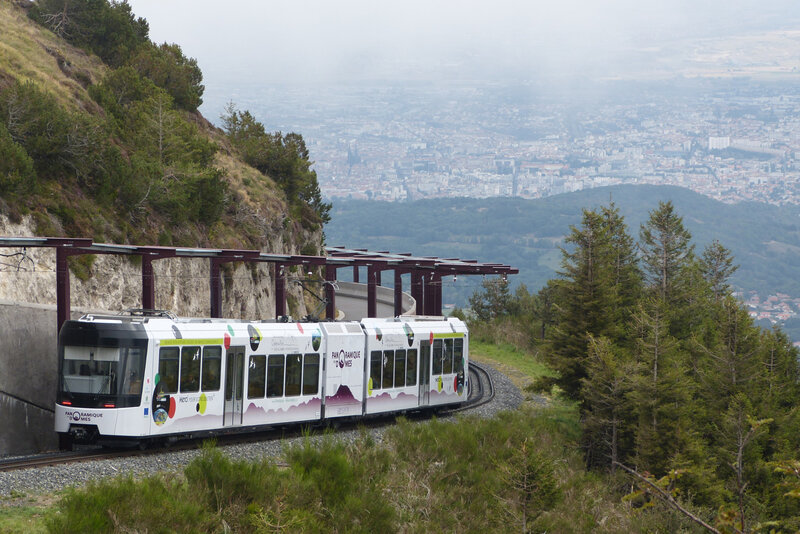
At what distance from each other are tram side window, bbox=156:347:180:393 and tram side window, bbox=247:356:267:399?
88.3 inches

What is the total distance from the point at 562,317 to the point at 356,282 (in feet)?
156

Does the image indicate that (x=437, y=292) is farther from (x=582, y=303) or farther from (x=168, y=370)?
(x=168, y=370)

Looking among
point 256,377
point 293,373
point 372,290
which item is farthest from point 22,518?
point 372,290

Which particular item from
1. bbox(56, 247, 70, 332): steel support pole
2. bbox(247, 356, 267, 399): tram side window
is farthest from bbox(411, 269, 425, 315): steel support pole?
bbox(56, 247, 70, 332): steel support pole

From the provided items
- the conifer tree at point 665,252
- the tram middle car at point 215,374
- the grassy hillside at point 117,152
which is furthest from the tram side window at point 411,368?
the conifer tree at point 665,252

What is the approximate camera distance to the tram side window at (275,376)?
23734 millimetres

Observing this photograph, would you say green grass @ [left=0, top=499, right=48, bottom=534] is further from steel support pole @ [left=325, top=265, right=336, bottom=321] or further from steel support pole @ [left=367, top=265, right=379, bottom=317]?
steel support pole @ [left=367, top=265, right=379, bottom=317]

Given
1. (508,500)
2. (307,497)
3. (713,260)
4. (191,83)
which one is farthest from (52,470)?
(713,260)

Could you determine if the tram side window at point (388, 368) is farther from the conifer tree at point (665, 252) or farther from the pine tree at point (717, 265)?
the pine tree at point (717, 265)

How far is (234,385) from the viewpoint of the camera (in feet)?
74.8

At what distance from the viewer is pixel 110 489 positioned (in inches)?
558

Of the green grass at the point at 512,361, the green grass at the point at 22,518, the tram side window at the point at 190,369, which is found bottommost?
the green grass at the point at 512,361

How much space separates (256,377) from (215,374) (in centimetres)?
133

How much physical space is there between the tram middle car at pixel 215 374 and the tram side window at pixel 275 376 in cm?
2
